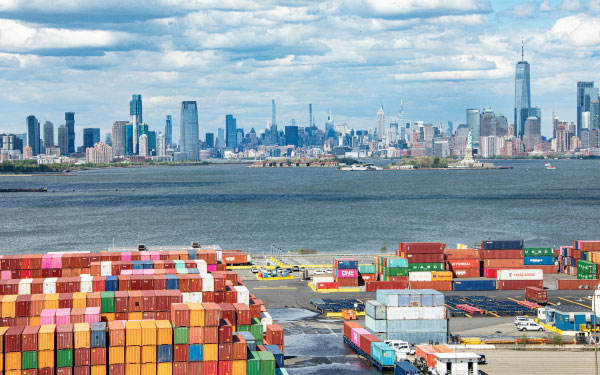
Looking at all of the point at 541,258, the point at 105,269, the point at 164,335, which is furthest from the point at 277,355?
the point at 541,258

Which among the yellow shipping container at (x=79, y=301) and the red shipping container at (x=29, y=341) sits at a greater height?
the yellow shipping container at (x=79, y=301)

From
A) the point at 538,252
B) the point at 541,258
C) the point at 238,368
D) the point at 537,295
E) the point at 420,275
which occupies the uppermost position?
the point at 538,252

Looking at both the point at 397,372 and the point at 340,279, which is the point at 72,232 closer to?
the point at 340,279

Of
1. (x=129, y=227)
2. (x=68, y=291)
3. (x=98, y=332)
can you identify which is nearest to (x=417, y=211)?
(x=129, y=227)

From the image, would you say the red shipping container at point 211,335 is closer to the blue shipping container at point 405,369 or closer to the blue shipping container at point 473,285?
the blue shipping container at point 405,369

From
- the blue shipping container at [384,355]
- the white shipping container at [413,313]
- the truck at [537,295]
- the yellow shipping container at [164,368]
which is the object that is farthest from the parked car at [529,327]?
the yellow shipping container at [164,368]

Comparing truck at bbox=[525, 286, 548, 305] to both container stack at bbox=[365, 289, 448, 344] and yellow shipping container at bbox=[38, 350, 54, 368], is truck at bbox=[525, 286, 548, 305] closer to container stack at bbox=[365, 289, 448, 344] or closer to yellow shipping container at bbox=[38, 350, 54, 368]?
container stack at bbox=[365, 289, 448, 344]

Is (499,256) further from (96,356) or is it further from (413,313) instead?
(96,356)
